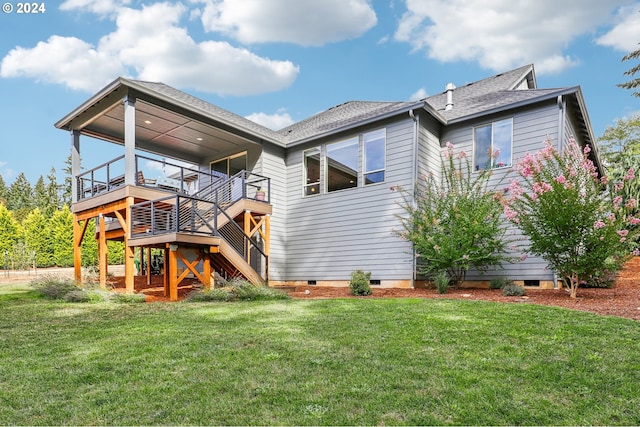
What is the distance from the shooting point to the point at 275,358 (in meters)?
3.92

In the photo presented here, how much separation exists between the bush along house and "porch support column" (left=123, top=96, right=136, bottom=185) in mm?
25

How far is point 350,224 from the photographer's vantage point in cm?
1209

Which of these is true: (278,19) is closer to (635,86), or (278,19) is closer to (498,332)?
(498,332)

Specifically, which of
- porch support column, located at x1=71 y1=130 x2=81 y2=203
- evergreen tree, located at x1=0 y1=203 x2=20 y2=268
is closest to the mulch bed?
porch support column, located at x1=71 y1=130 x2=81 y2=203

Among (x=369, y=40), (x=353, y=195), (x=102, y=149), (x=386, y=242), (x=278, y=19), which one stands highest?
(x=369, y=40)

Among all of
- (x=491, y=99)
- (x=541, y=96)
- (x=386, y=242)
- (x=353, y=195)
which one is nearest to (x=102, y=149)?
(x=353, y=195)

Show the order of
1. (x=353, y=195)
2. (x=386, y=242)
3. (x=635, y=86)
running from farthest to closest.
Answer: (x=635, y=86) → (x=353, y=195) → (x=386, y=242)

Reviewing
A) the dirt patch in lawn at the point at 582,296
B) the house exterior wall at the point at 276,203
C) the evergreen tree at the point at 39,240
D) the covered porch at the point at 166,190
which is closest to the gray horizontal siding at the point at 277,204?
the house exterior wall at the point at 276,203

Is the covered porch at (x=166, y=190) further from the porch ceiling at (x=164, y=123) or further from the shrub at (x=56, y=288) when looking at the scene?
the shrub at (x=56, y=288)

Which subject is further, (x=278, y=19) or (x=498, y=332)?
(x=278, y=19)

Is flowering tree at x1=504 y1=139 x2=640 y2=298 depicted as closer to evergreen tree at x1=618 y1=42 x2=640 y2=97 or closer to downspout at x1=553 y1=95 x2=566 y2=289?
downspout at x1=553 y1=95 x2=566 y2=289

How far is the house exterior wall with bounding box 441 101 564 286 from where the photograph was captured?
33.1 ft

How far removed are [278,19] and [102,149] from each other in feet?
26.1

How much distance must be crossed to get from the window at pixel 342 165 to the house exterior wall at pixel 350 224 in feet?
0.61
